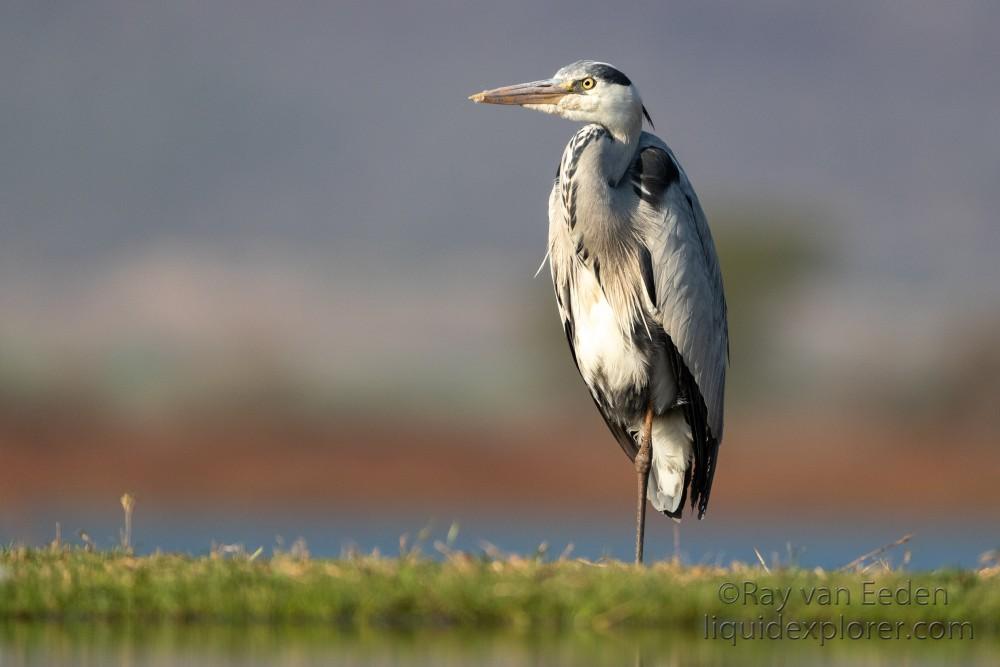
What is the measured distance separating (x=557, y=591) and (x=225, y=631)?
144cm

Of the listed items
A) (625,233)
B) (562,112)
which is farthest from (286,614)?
(562,112)

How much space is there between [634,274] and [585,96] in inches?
51.2

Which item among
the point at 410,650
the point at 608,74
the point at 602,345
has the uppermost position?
the point at 608,74

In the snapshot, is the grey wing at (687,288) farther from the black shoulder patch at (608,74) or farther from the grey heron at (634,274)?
the black shoulder patch at (608,74)

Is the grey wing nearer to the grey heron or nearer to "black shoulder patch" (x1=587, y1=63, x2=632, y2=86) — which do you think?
the grey heron

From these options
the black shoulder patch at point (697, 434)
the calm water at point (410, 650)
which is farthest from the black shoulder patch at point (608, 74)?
the calm water at point (410, 650)

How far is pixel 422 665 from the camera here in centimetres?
441

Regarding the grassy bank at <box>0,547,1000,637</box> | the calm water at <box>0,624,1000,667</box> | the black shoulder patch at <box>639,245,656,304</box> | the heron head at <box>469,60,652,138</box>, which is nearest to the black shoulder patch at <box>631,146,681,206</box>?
the heron head at <box>469,60,652,138</box>

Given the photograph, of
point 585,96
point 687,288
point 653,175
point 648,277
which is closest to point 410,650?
point 648,277

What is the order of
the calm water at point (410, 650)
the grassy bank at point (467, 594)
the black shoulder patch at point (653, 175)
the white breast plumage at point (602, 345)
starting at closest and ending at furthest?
the calm water at point (410, 650)
the grassy bank at point (467, 594)
the white breast plumage at point (602, 345)
the black shoulder patch at point (653, 175)

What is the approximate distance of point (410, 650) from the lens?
188 inches

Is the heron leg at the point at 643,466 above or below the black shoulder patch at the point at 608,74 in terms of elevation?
below

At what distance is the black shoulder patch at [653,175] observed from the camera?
8.70 metres

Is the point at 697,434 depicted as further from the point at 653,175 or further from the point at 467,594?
the point at 467,594
